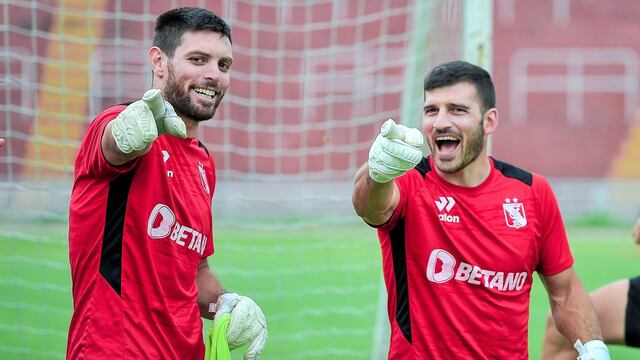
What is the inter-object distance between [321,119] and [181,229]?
12.9 metres

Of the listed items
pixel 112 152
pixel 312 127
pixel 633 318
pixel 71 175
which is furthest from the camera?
pixel 312 127

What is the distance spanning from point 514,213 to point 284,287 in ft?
19.4

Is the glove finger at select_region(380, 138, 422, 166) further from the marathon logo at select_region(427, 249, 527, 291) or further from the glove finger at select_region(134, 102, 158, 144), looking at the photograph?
the glove finger at select_region(134, 102, 158, 144)

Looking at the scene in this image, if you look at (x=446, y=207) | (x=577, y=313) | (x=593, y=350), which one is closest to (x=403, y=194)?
(x=446, y=207)

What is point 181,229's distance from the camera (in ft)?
10.8

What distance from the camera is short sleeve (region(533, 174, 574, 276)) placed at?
3.73m

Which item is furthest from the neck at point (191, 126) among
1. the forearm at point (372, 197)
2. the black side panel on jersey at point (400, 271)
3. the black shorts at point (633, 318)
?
the black shorts at point (633, 318)

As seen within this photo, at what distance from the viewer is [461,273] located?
357 centimetres

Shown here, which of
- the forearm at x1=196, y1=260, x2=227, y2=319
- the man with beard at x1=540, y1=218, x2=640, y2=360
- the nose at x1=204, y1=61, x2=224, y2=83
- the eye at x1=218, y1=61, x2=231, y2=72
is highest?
the eye at x1=218, y1=61, x2=231, y2=72

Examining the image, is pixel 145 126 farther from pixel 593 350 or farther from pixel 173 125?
pixel 593 350

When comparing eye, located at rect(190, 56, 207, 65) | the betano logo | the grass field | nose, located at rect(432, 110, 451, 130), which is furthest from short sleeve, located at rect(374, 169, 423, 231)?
the grass field

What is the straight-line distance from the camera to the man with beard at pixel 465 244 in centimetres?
356

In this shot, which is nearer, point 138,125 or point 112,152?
point 138,125

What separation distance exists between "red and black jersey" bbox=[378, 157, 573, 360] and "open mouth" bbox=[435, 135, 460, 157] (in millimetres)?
120
